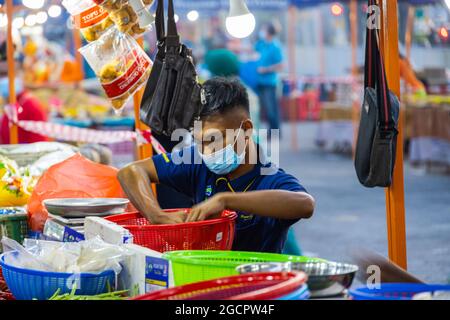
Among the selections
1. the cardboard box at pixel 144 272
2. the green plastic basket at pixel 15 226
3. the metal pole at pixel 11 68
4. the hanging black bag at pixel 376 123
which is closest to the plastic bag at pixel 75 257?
the cardboard box at pixel 144 272

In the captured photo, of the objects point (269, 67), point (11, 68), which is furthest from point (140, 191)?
point (269, 67)

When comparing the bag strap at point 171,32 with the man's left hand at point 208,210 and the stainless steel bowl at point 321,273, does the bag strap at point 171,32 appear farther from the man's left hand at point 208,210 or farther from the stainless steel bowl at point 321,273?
the stainless steel bowl at point 321,273

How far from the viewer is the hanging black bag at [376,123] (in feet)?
10.1

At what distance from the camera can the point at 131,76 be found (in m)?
4.29

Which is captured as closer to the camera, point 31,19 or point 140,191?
point 140,191

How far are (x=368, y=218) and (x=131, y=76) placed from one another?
593cm

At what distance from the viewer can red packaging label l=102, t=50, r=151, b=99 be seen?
4280mm

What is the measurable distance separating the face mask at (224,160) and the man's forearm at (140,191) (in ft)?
0.93

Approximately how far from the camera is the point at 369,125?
3123 millimetres

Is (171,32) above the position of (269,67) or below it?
below

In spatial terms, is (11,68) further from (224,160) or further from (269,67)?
(269,67)

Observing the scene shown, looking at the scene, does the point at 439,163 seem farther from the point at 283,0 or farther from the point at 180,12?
the point at 180,12

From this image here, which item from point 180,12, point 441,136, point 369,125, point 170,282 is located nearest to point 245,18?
point 369,125

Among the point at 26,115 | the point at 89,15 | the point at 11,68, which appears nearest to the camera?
the point at 89,15
